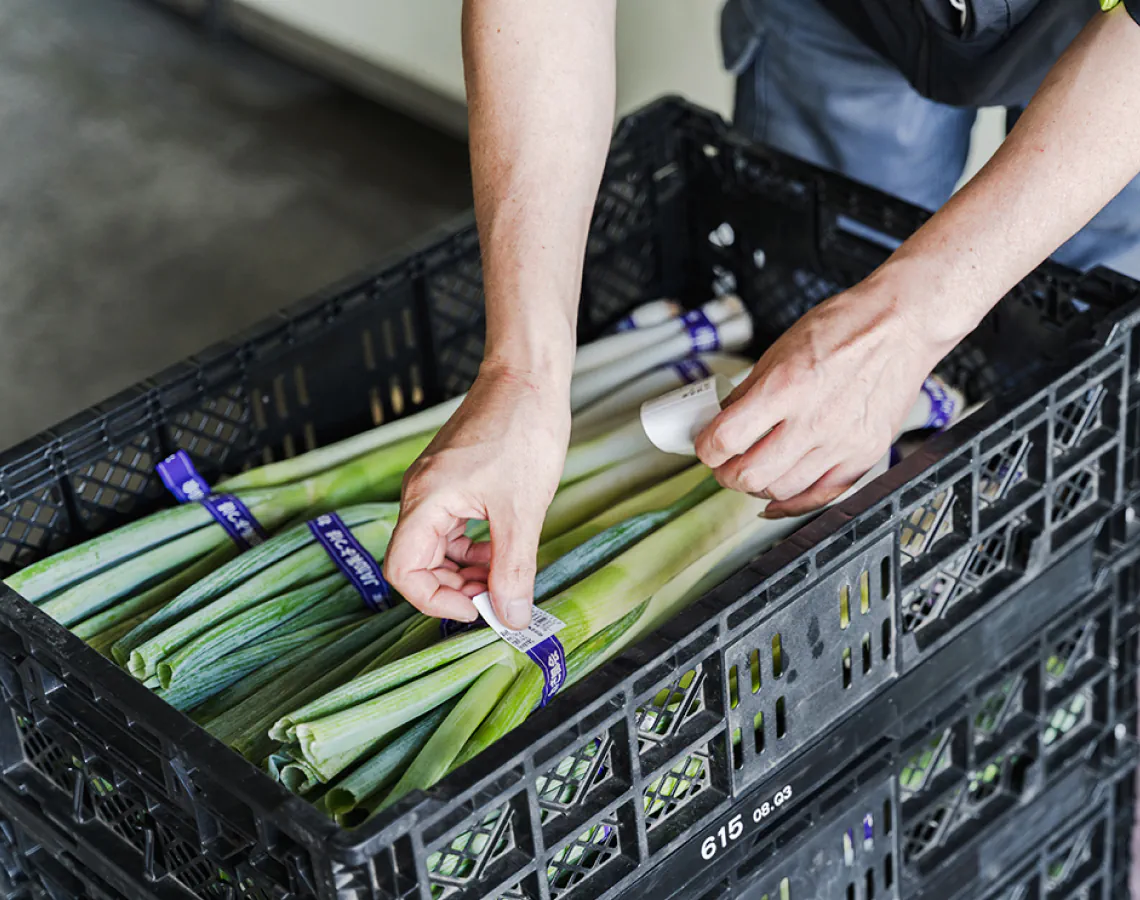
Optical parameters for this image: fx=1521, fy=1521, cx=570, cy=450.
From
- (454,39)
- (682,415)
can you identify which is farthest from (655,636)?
(454,39)

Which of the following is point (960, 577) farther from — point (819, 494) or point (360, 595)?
point (360, 595)

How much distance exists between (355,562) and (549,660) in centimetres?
24

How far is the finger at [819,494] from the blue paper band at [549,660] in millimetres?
215

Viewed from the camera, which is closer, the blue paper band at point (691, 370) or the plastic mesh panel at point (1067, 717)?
the plastic mesh panel at point (1067, 717)

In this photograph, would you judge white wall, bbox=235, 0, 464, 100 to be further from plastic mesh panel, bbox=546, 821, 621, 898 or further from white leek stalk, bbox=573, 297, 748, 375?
plastic mesh panel, bbox=546, 821, 621, 898

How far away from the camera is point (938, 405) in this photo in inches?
54.7

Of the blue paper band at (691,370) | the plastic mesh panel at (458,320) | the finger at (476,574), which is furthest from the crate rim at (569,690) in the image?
the plastic mesh panel at (458,320)

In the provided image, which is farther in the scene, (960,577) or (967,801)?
(967,801)

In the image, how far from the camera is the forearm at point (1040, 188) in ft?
3.49

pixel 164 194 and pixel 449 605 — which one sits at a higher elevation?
pixel 449 605

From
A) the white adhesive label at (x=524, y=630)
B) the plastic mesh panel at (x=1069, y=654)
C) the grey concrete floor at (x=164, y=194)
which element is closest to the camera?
the white adhesive label at (x=524, y=630)

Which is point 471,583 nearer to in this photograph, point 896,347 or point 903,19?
point 896,347

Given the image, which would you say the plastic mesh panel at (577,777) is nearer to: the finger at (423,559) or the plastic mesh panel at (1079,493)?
the finger at (423,559)

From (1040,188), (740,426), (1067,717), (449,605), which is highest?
(1040,188)
